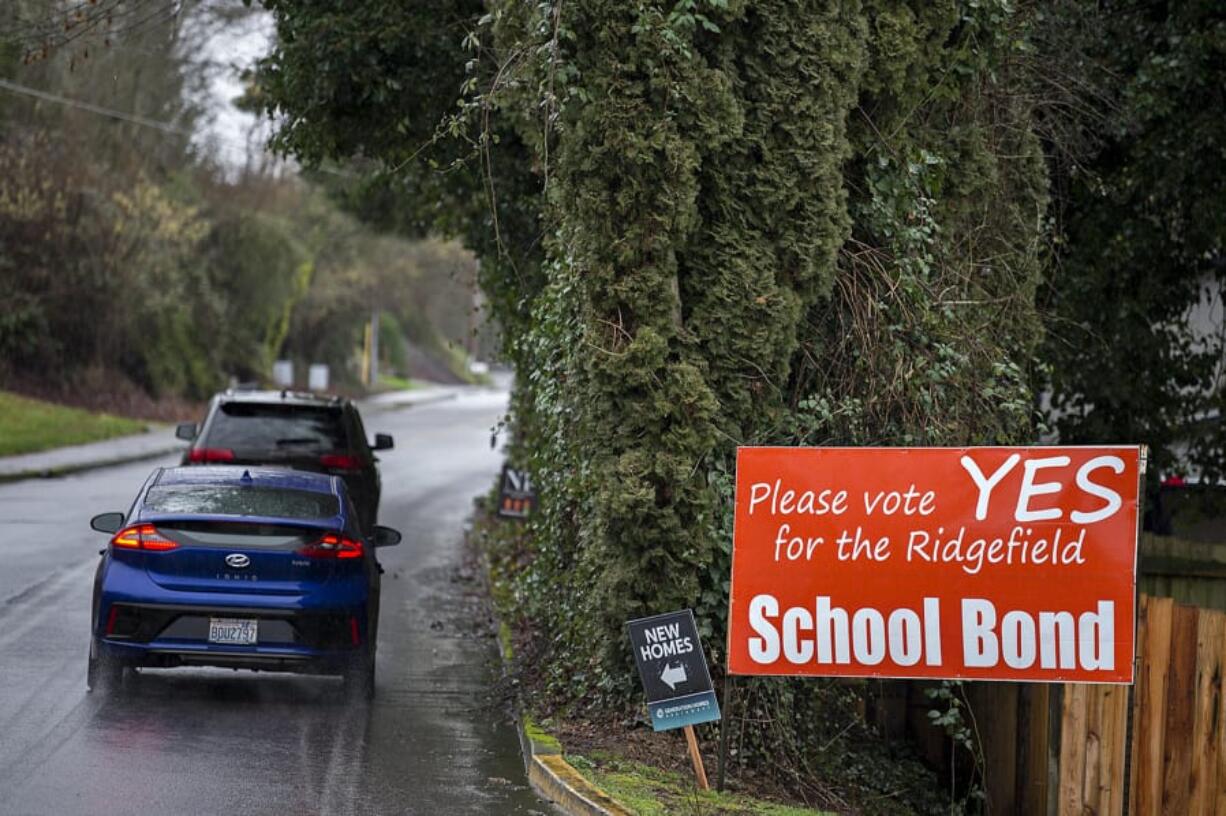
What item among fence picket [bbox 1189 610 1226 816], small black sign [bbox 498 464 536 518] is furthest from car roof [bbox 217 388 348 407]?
fence picket [bbox 1189 610 1226 816]

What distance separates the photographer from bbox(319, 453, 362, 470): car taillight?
55.3 feet

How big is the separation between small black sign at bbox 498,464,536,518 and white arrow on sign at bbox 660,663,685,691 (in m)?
9.37

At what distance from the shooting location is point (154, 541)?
34.6 feet

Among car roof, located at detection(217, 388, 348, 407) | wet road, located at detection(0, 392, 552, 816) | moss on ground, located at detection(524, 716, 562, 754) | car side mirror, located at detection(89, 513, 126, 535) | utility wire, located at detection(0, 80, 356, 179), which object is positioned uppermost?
utility wire, located at detection(0, 80, 356, 179)

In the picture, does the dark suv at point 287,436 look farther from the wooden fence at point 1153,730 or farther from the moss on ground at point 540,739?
the wooden fence at point 1153,730

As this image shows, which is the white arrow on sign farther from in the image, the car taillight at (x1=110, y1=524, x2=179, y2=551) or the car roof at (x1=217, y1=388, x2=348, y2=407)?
the car roof at (x1=217, y1=388, x2=348, y2=407)

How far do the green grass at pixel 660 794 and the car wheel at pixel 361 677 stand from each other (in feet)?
6.96

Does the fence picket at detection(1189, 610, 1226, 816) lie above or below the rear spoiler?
below

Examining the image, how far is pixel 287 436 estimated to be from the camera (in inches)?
657

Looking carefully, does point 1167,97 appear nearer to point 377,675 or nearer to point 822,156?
point 822,156

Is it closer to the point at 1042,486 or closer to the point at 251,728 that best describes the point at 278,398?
the point at 251,728

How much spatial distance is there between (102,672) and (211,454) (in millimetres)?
5555

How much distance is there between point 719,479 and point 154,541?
3.63 metres

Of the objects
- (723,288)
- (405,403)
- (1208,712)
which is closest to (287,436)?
(723,288)
